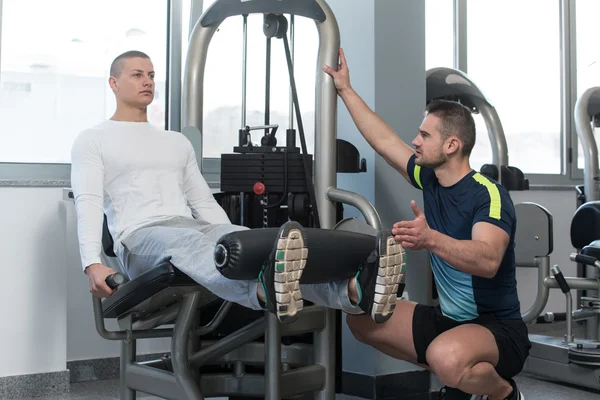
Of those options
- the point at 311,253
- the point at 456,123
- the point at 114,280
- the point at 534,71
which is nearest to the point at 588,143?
the point at 534,71

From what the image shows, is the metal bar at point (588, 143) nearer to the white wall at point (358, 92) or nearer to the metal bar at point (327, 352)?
the white wall at point (358, 92)

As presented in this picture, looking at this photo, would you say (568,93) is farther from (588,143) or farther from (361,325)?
(361,325)

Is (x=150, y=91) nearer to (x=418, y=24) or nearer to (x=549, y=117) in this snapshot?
(x=418, y=24)

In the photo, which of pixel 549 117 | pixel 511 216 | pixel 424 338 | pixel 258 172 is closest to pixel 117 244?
pixel 258 172

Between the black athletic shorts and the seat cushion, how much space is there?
688mm

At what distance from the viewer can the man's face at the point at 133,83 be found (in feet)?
8.64

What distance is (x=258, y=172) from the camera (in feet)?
8.63

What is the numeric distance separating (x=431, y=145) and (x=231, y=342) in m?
0.87

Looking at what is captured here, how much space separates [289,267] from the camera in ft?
5.84

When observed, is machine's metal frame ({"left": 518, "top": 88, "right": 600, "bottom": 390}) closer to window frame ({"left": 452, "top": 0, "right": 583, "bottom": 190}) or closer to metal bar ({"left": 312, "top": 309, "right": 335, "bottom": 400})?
metal bar ({"left": 312, "top": 309, "right": 335, "bottom": 400})

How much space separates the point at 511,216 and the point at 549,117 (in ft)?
10.2

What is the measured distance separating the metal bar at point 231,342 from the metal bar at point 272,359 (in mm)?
40

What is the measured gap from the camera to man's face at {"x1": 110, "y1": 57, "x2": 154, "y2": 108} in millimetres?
2635

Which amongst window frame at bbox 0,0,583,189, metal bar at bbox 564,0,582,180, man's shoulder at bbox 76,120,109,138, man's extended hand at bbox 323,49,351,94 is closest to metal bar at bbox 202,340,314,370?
man's shoulder at bbox 76,120,109,138
